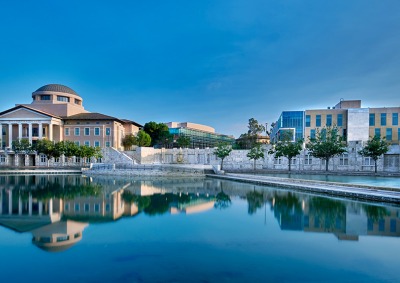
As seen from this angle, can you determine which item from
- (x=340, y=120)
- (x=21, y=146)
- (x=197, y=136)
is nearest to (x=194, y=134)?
(x=197, y=136)

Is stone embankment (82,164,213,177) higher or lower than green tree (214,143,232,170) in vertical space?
lower

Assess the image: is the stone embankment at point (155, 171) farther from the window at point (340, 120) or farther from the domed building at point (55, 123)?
the window at point (340, 120)

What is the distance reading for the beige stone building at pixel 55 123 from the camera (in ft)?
157

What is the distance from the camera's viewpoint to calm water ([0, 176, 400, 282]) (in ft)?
25.6

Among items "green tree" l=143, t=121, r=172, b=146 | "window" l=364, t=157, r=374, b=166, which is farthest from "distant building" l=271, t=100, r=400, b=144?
"green tree" l=143, t=121, r=172, b=146

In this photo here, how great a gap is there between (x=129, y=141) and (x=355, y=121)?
41832 millimetres

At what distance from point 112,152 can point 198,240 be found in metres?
39.4

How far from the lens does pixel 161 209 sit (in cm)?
1628

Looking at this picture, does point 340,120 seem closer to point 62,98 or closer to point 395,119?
point 395,119

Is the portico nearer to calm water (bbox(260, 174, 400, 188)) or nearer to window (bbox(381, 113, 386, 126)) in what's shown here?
calm water (bbox(260, 174, 400, 188))

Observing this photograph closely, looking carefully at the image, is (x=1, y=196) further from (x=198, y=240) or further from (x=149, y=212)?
(x=198, y=240)

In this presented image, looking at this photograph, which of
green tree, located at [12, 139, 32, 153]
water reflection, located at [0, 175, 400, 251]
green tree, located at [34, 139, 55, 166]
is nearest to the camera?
water reflection, located at [0, 175, 400, 251]

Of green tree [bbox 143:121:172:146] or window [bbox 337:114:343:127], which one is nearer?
window [bbox 337:114:343:127]

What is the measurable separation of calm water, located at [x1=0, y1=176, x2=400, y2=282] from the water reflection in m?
0.06
